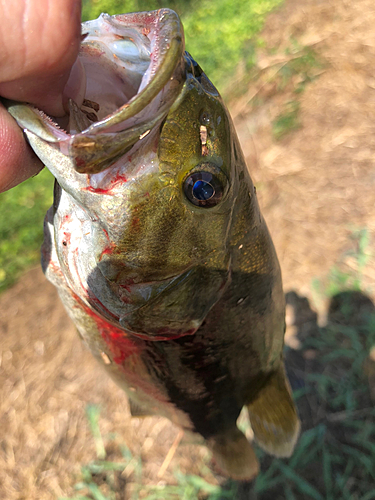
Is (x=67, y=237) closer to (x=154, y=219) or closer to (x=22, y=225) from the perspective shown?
(x=154, y=219)

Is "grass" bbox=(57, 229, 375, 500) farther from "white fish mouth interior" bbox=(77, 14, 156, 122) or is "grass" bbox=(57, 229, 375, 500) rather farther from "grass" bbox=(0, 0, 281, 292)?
"white fish mouth interior" bbox=(77, 14, 156, 122)

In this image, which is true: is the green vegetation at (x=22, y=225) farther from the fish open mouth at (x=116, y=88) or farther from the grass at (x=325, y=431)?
the fish open mouth at (x=116, y=88)

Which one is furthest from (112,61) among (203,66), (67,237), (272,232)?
(203,66)

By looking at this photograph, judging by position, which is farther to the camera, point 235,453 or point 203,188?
point 235,453

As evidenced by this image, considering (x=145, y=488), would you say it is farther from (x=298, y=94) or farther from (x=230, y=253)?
(x=298, y=94)

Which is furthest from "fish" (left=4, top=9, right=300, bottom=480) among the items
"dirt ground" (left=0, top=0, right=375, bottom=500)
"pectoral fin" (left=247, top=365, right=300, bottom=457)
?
"dirt ground" (left=0, top=0, right=375, bottom=500)

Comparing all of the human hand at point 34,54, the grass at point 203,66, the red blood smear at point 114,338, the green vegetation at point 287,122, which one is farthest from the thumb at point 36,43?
the grass at point 203,66

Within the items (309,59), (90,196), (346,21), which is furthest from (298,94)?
(90,196)
